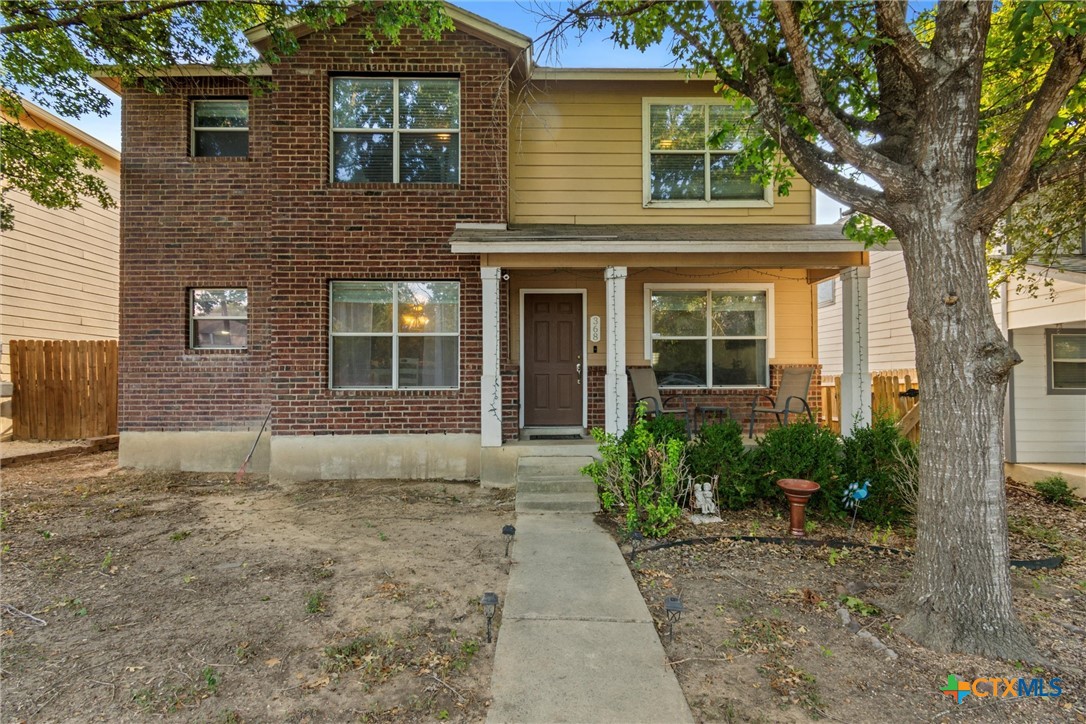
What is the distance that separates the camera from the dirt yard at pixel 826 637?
2.44 m

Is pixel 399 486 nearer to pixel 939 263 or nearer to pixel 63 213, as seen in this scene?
pixel 939 263

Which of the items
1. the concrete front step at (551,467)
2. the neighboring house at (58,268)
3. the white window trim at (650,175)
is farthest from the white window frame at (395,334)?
the neighboring house at (58,268)

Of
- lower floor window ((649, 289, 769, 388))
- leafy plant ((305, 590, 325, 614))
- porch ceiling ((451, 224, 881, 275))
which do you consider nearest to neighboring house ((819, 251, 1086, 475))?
porch ceiling ((451, 224, 881, 275))

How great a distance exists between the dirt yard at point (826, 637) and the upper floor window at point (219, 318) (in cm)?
655

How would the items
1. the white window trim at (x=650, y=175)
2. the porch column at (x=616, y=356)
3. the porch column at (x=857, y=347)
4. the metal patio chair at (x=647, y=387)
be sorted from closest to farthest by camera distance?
the porch column at (x=616, y=356) < the porch column at (x=857, y=347) < the metal patio chair at (x=647, y=387) < the white window trim at (x=650, y=175)

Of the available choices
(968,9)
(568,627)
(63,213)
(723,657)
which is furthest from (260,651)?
(63,213)

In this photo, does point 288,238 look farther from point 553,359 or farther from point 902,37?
point 902,37

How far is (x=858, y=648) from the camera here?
2912 mm

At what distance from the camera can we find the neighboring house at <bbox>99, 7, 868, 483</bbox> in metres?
6.75

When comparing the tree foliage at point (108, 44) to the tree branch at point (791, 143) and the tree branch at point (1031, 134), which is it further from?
the tree branch at point (1031, 134)

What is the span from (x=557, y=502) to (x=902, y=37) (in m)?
4.76

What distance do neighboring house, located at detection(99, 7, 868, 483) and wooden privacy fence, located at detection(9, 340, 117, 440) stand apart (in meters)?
2.54

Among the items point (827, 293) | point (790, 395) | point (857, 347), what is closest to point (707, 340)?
point (790, 395)

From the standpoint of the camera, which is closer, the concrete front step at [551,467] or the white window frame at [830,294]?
the concrete front step at [551,467]
